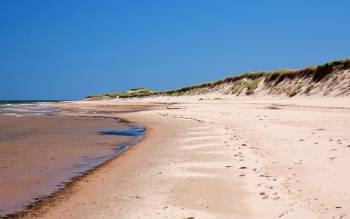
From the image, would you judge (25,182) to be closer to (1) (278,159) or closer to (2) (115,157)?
(2) (115,157)

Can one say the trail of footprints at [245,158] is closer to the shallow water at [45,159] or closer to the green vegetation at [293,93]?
the shallow water at [45,159]

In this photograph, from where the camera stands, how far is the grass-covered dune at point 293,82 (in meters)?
31.5

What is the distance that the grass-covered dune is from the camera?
3147 cm

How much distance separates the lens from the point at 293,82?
38531 millimetres

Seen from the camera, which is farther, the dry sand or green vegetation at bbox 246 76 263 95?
green vegetation at bbox 246 76 263 95

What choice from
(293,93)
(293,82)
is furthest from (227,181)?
(293,82)

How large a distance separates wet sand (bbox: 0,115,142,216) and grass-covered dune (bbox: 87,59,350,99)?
61.1ft

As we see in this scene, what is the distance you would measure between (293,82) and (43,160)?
1186 inches

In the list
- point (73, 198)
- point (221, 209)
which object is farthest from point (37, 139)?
point (221, 209)

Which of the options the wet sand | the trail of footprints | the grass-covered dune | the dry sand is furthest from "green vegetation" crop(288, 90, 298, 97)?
the dry sand

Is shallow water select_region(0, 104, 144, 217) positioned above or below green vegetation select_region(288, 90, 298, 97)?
below

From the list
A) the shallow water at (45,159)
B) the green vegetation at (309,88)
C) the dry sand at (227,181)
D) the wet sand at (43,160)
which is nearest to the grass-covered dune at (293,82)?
the green vegetation at (309,88)

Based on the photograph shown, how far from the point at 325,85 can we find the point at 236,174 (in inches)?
1025

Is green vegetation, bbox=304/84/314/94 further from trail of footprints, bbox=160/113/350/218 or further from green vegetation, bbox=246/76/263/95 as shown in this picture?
trail of footprints, bbox=160/113/350/218
